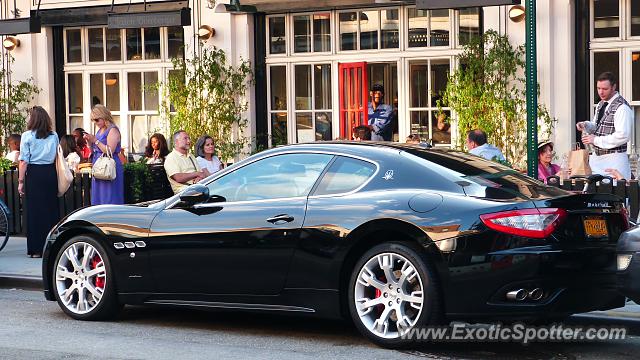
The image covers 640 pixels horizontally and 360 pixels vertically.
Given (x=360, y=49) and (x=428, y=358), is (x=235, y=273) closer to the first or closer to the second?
(x=428, y=358)

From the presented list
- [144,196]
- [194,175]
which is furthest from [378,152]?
[144,196]

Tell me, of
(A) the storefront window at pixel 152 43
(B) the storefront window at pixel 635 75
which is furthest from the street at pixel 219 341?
(A) the storefront window at pixel 152 43

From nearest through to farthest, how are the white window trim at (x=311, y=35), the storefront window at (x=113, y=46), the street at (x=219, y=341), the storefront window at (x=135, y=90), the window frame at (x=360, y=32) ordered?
the street at (x=219, y=341) < the window frame at (x=360, y=32) < the white window trim at (x=311, y=35) < the storefront window at (x=135, y=90) < the storefront window at (x=113, y=46)

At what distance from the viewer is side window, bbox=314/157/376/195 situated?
8375 mm

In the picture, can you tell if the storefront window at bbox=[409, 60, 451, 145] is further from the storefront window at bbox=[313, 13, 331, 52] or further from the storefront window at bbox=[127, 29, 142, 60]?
the storefront window at bbox=[127, 29, 142, 60]

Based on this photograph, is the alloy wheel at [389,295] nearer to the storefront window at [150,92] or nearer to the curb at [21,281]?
the curb at [21,281]

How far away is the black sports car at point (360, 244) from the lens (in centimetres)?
755

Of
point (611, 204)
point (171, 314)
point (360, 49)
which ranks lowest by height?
point (171, 314)

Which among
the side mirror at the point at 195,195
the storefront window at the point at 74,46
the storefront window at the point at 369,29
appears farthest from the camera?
the storefront window at the point at 74,46

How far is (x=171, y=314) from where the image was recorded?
998 centimetres

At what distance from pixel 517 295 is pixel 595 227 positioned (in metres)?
0.81

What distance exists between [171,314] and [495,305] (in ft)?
11.2

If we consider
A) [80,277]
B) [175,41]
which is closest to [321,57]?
[175,41]

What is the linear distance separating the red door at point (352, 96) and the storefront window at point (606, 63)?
3.55 m
